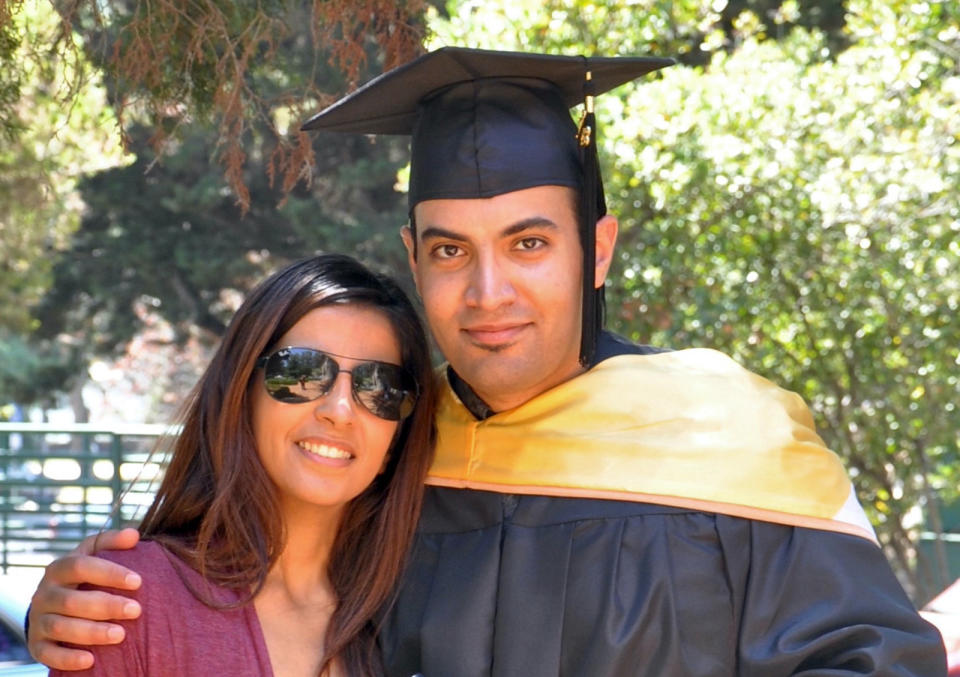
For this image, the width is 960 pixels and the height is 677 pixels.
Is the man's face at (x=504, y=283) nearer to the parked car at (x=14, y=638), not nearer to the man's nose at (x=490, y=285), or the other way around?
the man's nose at (x=490, y=285)

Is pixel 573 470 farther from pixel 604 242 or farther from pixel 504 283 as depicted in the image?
pixel 604 242

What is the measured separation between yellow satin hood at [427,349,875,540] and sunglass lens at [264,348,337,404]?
363 mm

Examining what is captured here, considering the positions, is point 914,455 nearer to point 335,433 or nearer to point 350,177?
point 335,433

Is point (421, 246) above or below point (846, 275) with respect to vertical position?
above

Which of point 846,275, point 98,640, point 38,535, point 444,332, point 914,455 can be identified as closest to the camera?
point 98,640

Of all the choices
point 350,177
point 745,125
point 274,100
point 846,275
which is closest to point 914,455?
point 846,275

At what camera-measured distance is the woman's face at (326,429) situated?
2.55 meters

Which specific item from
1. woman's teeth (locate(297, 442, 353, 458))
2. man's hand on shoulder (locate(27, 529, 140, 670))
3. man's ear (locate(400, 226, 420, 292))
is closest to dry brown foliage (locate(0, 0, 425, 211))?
man's ear (locate(400, 226, 420, 292))

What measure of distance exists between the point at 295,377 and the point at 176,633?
534 millimetres

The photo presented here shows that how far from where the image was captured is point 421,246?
2.68 m

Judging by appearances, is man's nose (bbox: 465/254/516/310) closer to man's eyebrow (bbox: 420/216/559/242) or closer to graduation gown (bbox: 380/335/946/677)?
man's eyebrow (bbox: 420/216/559/242)

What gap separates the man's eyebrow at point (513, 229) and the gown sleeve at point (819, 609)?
0.68m

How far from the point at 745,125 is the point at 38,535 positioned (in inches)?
245

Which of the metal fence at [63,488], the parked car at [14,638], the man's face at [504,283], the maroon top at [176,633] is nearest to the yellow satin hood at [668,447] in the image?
the man's face at [504,283]
